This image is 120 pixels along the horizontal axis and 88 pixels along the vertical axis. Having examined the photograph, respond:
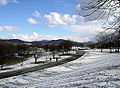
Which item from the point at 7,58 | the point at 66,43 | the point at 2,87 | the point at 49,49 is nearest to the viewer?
the point at 2,87

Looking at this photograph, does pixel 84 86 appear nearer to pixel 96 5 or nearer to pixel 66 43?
pixel 96 5

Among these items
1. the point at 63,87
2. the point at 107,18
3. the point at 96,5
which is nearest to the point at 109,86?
the point at 63,87

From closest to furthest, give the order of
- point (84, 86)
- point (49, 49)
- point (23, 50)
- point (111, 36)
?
point (111, 36), point (84, 86), point (23, 50), point (49, 49)

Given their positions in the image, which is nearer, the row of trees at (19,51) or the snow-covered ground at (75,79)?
the snow-covered ground at (75,79)

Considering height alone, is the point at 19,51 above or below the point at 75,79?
above

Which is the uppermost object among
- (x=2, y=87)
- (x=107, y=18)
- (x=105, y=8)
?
(x=105, y=8)

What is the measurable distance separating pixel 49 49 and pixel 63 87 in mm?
91080

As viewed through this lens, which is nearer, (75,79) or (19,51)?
(75,79)

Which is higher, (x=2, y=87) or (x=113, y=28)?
(x=113, y=28)

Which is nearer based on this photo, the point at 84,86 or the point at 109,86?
the point at 109,86

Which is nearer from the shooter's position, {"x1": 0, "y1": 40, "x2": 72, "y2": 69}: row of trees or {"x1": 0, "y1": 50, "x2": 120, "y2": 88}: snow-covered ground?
{"x1": 0, "y1": 50, "x2": 120, "y2": 88}: snow-covered ground

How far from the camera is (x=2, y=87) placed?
1266cm

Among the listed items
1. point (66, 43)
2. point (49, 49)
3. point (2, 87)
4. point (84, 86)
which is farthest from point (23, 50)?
point (84, 86)

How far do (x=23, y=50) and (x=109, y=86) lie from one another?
79.7 metres
